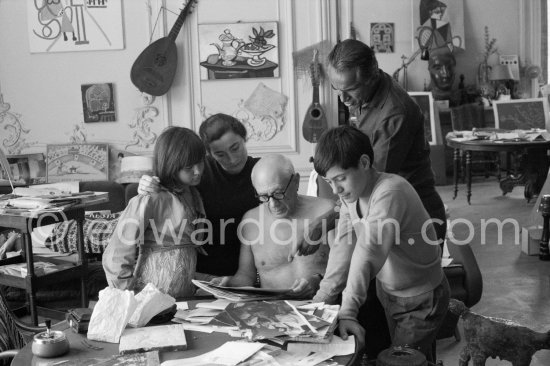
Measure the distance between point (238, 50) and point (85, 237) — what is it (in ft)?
8.81

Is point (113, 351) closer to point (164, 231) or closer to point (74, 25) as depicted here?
point (164, 231)

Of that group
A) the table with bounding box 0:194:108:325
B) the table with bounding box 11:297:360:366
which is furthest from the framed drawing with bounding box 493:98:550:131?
the table with bounding box 11:297:360:366

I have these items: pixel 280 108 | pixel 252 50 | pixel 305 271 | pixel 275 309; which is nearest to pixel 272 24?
pixel 252 50

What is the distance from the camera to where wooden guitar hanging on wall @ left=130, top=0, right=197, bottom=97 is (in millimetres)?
6316

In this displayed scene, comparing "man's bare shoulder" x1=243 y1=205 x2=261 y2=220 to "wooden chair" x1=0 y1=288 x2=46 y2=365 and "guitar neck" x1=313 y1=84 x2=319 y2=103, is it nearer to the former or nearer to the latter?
"wooden chair" x1=0 y1=288 x2=46 y2=365

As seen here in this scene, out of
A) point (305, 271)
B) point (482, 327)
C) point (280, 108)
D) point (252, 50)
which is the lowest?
point (482, 327)

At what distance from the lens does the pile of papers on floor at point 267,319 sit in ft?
6.09

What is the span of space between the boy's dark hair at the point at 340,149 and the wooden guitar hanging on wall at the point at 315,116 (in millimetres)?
4204

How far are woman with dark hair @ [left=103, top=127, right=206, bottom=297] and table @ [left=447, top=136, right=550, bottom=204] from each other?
17.2ft

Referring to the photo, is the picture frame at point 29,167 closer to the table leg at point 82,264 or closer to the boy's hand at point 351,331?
the table leg at point 82,264

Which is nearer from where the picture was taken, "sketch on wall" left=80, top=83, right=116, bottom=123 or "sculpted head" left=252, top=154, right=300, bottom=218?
"sculpted head" left=252, top=154, right=300, bottom=218

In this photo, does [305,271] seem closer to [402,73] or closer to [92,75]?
[92,75]

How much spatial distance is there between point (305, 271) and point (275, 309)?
0.59 meters

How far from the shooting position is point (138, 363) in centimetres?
175
